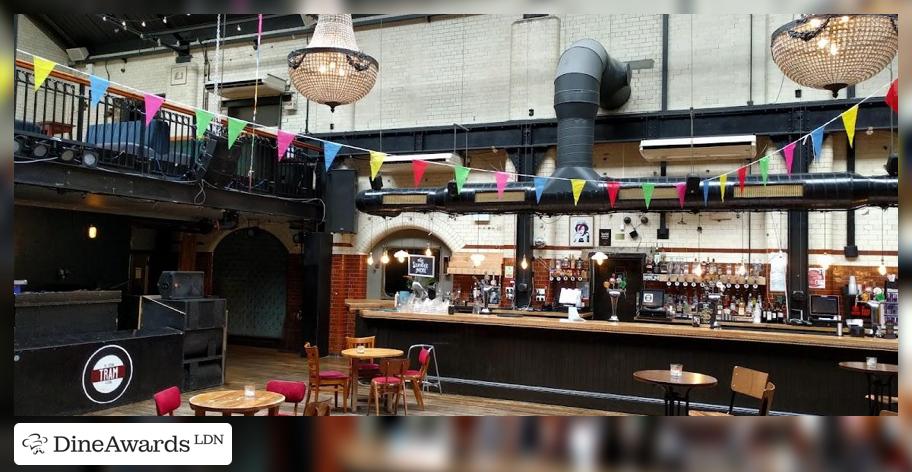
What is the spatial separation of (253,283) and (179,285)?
5111 mm

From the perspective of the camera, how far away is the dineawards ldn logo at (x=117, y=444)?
4.55 ft

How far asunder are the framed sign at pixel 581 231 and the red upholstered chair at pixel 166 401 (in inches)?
281

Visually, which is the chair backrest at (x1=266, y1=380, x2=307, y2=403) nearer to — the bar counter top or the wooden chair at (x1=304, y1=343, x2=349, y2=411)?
the wooden chair at (x1=304, y1=343, x2=349, y2=411)

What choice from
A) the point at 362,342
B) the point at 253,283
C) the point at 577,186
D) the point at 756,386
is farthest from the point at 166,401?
the point at 253,283

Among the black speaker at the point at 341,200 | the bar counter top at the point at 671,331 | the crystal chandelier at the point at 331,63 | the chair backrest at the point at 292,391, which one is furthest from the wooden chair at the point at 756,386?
the black speaker at the point at 341,200

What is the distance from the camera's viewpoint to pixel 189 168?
8.47 meters

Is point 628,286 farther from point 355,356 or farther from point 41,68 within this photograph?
point 41,68

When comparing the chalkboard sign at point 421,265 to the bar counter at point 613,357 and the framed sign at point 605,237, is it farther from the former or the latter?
the framed sign at point 605,237

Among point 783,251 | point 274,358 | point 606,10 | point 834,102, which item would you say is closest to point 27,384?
point 274,358

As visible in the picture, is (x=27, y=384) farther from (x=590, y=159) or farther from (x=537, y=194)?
(x=590, y=159)

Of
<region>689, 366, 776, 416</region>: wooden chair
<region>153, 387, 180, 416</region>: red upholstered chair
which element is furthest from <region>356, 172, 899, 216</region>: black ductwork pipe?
<region>153, 387, 180, 416</region>: red upholstered chair

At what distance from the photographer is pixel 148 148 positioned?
26.3ft

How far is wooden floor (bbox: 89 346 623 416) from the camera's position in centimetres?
716

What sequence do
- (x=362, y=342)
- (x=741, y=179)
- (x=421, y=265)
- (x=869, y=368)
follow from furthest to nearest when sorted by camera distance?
(x=421, y=265) → (x=362, y=342) → (x=741, y=179) → (x=869, y=368)
